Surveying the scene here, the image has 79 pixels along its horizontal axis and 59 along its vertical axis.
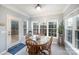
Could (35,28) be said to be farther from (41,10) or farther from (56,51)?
(56,51)

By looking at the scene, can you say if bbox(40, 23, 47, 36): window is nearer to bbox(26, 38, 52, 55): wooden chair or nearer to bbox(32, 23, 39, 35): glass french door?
bbox(32, 23, 39, 35): glass french door

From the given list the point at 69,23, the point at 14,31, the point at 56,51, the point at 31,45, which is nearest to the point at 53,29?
the point at 69,23

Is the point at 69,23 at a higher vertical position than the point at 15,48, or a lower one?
higher

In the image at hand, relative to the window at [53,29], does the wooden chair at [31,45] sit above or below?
below

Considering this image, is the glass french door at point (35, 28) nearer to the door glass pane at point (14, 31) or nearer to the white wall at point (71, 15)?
the door glass pane at point (14, 31)

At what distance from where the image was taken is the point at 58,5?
6.24 ft

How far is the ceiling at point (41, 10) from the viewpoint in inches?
75.0

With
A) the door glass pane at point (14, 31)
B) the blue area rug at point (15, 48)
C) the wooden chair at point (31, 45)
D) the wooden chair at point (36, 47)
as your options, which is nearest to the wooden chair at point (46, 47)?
the wooden chair at point (36, 47)

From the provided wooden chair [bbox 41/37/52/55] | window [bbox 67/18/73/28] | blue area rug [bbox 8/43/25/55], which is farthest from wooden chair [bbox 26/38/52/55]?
window [bbox 67/18/73/28]

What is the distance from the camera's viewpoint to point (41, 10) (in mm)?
1977

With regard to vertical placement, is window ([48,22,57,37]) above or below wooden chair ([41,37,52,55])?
above

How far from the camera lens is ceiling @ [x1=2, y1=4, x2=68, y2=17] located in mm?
1905
